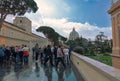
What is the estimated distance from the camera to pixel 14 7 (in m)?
31.9

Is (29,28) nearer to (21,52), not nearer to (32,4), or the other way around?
(32,4)

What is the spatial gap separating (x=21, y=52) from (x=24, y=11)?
42.4 feet

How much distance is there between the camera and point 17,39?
206 feet

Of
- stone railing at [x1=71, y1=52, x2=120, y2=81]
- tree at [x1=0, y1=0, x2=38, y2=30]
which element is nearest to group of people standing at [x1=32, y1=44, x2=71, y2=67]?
stone railing at [x1=71, y1=52, x2=120, y2=81]

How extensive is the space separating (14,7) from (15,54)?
36.0 ft

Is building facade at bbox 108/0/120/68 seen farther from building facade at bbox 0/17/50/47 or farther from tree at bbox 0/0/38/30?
building facade at bbox 0/17/50/47

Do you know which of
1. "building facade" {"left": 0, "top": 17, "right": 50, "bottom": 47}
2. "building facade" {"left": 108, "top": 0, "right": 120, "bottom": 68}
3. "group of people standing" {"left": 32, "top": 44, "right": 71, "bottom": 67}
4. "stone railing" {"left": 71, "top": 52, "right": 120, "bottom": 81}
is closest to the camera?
"stone railing" {"left": 71, "top": 52, "right": 120, "bottom": 81}

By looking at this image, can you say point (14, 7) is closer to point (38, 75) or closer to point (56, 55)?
point (56, 55)

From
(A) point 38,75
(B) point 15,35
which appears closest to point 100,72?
(A) point 38,75

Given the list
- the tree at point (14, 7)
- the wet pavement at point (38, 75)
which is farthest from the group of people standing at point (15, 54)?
the tree at point (14, 7)

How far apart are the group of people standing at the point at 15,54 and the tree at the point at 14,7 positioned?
9.29 meters

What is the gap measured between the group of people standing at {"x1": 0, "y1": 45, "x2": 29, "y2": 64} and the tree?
9291 mm

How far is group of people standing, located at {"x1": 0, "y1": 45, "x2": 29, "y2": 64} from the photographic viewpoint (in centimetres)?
2152

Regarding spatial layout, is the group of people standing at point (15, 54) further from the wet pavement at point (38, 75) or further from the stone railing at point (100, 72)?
the stone railing at point (100, 72)
